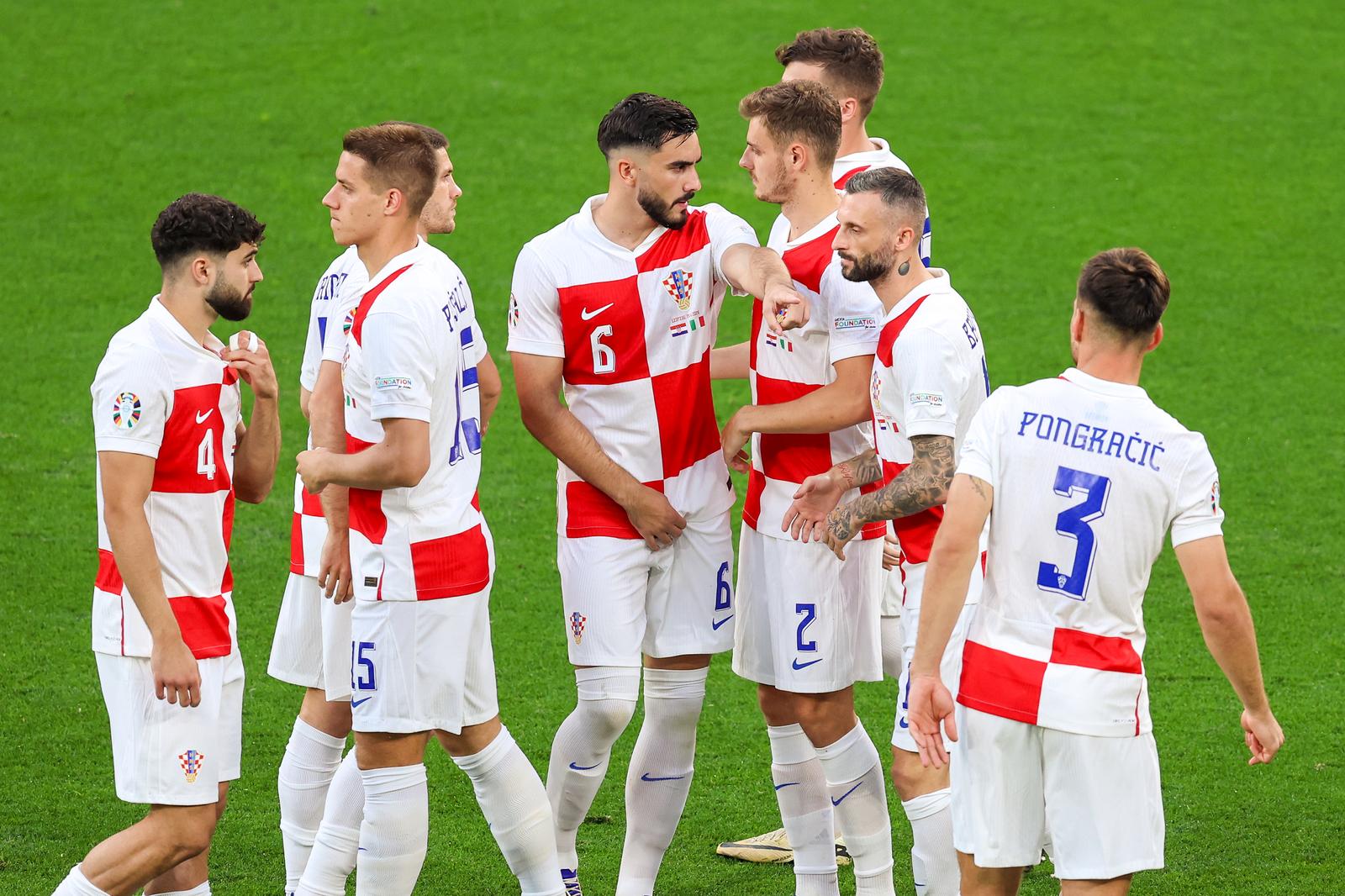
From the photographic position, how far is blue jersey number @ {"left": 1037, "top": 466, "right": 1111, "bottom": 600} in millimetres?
3375

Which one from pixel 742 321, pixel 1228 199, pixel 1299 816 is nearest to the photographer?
pixel 1299 816

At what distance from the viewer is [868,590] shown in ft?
15.2

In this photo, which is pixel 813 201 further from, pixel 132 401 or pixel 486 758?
pixel 132 401

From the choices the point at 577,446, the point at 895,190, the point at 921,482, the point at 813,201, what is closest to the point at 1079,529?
the point at 921,482

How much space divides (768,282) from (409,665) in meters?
1.33

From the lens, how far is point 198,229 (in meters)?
3.95

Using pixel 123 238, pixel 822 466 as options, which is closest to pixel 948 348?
pixel 822 466

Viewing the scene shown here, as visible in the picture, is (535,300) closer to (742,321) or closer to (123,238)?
(742,321)

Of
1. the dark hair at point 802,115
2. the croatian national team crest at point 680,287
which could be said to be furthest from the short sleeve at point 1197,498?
the croatian national team crest at point 680,287

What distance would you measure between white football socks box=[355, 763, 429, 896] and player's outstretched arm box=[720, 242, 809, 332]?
1.45m

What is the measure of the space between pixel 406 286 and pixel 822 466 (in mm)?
1332

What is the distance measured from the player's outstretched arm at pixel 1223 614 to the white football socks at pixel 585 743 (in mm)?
1731

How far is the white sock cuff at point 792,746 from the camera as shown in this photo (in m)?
4.66

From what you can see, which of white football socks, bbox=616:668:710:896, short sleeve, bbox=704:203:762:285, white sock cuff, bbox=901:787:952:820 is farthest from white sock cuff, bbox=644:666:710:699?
short sleeve, bbox=704:203:762:285
